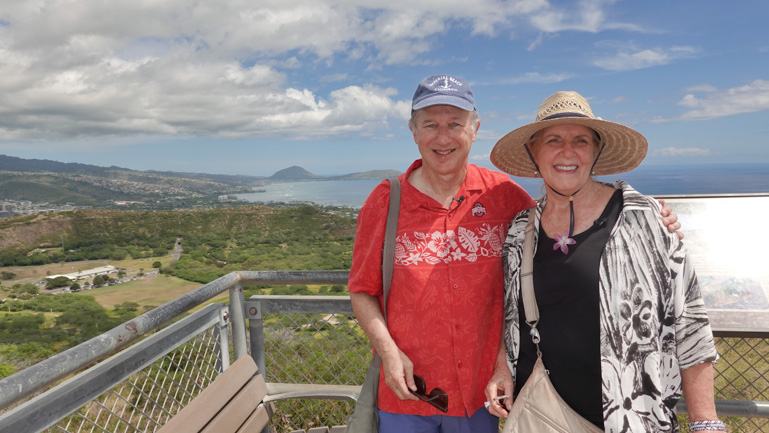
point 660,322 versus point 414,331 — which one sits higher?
point 660,322

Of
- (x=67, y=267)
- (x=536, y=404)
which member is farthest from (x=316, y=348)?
(x=67, y=267)

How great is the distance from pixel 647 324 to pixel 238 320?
7.25ft

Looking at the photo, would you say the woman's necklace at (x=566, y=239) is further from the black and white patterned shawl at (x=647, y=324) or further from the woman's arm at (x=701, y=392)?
the woman's arm at (x=701, y=392)

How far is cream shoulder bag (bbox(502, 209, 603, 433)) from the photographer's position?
162 cm

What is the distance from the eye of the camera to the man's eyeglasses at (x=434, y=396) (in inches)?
75.4

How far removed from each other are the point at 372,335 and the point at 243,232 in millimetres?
32526

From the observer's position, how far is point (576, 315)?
5.42 feet

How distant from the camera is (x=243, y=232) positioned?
32.9 m

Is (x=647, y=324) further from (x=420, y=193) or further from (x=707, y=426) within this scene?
(x=420, y=193)

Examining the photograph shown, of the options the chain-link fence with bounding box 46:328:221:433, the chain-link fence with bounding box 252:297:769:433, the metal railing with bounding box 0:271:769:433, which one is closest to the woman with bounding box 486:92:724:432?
the metal railing with bounding box 0:271:769:433

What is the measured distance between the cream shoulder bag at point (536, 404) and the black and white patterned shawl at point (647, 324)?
0.41 feet

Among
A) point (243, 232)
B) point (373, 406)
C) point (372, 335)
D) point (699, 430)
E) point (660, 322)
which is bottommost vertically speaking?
point (243, 232)

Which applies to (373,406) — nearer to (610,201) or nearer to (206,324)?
(206,324)

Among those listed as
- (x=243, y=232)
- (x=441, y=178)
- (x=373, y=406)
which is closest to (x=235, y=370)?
(x=373, y=406)
